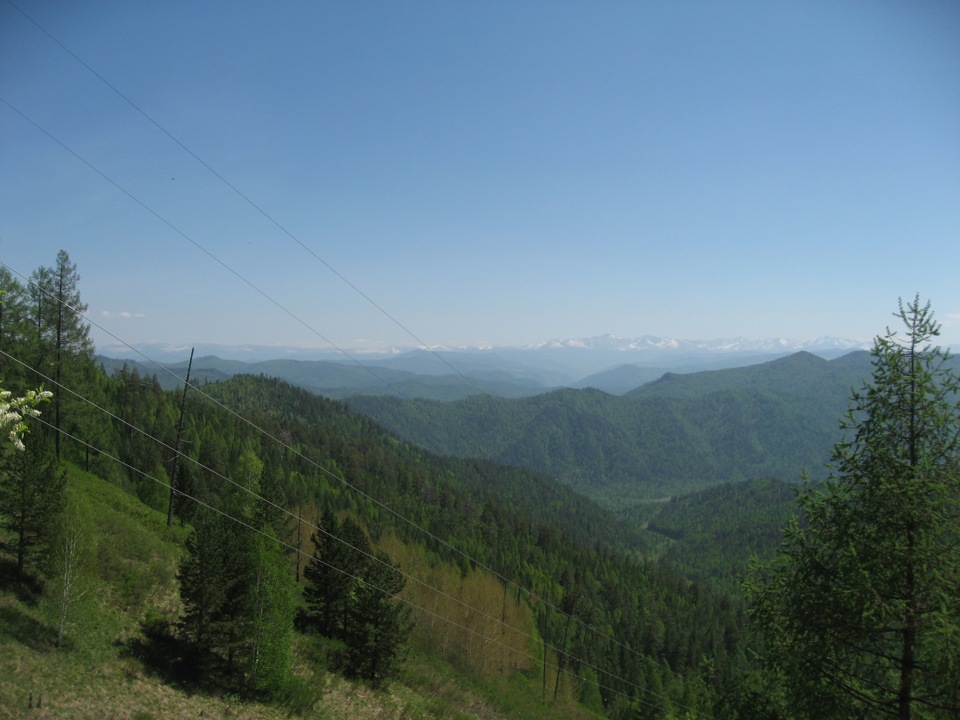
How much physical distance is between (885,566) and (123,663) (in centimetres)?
2552

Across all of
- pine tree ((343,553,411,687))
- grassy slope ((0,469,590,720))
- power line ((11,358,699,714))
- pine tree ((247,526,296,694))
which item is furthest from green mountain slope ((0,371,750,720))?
pine tree ((343,553,411,687))

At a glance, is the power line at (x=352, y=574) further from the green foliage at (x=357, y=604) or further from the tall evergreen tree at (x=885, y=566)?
the tall evergreen tree at (x=885, y=566)

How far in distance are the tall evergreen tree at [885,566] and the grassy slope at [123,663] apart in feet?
65.8

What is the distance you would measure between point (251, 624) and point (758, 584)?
2124 cm

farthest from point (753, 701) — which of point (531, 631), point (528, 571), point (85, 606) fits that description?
point (528, 571)

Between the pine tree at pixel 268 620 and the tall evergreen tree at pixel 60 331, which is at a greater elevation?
the tall evergreen tree at pixel 60 331

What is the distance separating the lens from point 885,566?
26.8 ft

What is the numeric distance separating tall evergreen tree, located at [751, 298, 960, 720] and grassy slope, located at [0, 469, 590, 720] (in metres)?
20.1

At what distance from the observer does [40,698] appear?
50.2 feet

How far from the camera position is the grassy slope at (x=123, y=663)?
16.6 meters

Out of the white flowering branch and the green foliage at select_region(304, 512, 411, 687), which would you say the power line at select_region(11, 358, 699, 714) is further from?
the white flowering branch

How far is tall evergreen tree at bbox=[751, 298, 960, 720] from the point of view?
25.9ft

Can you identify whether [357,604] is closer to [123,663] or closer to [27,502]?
[123,663]

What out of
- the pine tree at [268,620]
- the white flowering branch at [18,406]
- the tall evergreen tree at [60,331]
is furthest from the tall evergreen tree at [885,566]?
the tall evergreen tree at [60,331]
